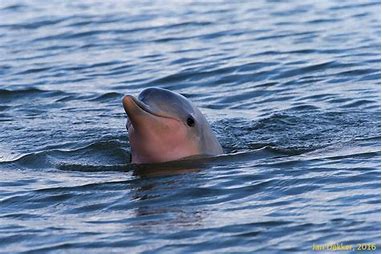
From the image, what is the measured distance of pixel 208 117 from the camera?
1395cm

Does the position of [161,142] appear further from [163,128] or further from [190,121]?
[190,121]

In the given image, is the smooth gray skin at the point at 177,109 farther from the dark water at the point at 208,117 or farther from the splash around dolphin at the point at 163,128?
the dark water at the point at 208,117

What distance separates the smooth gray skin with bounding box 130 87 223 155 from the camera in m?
10.5

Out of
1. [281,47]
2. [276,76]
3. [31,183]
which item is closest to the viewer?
[31,183]

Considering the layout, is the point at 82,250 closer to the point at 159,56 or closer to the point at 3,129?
the point at 3,129

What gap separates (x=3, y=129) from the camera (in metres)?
13.5

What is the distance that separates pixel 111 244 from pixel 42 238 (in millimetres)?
603

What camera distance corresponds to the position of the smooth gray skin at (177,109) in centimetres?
1051

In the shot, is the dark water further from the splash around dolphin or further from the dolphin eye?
the dolphin eye

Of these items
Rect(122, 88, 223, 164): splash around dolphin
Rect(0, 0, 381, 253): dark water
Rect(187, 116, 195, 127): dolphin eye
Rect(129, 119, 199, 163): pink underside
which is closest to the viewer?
Rect(0, 0, 381, 253): dark water

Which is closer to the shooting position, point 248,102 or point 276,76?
point 248,102

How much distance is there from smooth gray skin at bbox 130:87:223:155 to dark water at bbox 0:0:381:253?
0.69 ft

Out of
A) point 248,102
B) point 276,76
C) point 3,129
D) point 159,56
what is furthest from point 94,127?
point 159,56

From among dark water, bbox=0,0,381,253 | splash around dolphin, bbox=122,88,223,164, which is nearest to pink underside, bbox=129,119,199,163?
splash around dolphin, bbox=122,88,223,164
